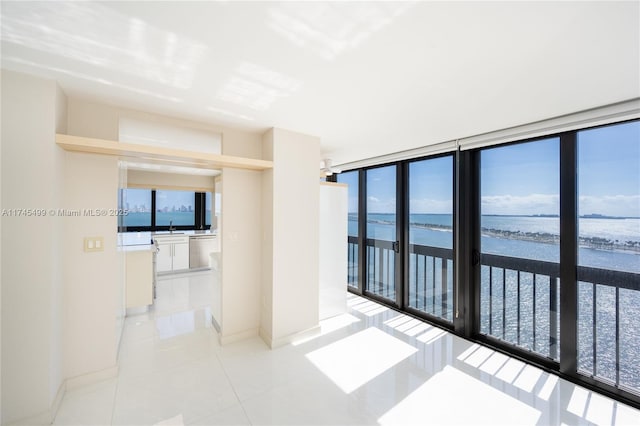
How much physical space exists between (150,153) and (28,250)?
0.97 meters

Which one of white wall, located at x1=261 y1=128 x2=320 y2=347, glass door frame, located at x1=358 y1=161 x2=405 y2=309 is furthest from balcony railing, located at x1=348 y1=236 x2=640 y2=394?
white wall, located at x1=261 y1=128 x2=320 y2=347

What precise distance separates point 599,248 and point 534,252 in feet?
1.52

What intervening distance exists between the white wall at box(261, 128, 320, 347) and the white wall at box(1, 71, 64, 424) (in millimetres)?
1620

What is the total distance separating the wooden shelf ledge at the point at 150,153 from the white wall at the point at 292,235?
0.84 ft

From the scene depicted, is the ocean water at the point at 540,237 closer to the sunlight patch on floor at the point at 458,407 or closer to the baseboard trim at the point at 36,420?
the sunlight patch on floor at the point at 458,407

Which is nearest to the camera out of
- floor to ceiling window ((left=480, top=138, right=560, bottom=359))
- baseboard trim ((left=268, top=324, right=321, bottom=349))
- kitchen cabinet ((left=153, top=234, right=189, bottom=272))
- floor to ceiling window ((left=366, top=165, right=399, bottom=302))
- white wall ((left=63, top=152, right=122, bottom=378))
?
white wall ((left=63, top=152, right=122, bottom=378))

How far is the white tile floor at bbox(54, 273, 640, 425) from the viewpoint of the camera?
1.82 metres

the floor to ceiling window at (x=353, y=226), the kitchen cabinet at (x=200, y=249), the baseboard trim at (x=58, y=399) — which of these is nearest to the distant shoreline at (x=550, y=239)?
the floor to ceiling window at (x=353, y=226)

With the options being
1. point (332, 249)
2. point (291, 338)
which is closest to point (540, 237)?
point (332, 249)

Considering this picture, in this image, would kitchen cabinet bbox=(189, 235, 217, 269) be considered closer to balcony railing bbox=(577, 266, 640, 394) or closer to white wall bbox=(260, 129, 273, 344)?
white wall bbox=(260, 129, 273, 344)

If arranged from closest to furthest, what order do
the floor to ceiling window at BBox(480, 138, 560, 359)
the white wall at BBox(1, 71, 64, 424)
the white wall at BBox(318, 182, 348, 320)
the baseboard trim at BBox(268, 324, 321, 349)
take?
1. the white wall at BBox(1, 71, 64, 424)
2. the floor to ceiling window at BBox(480, 138, 560, 359)
3. the baseboard trim at BBox(268, 324, 321, 349)
4. the white wall at BBox(318, 182, 348, 320)

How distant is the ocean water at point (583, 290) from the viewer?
82.2 inches

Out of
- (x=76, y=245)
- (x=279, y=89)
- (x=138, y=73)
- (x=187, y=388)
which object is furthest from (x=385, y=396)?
(x=138, y=73)

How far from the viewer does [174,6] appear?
110 cm
